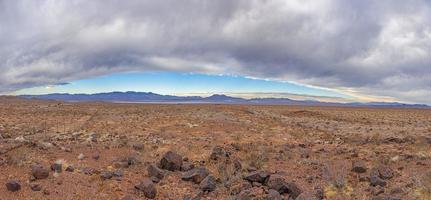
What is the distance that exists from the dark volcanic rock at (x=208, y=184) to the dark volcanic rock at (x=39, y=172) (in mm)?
4646

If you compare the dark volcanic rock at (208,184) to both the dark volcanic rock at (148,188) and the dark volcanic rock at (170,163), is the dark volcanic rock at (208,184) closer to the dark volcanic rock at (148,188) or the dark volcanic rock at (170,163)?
the dark volcanic rock at (148,188)

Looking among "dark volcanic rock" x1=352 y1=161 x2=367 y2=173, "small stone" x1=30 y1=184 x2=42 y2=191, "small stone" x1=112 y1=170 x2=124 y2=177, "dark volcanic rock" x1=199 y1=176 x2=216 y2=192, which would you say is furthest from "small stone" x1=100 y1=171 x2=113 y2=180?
"dark volcanic rock" x1=352 y1=161 x2=367 y2=173

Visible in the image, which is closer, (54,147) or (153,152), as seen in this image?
(54,147)

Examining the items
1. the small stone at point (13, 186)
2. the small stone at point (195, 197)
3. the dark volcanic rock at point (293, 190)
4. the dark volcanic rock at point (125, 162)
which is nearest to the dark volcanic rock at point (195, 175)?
the small stone at point (195, 197)

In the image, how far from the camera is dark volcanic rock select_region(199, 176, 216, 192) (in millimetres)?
15289

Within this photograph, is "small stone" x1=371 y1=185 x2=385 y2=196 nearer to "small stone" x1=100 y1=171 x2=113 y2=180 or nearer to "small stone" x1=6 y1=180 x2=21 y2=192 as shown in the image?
"small stone" x1=100 y1=171 x2=113 y2=180

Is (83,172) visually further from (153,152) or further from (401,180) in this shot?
(401,180)

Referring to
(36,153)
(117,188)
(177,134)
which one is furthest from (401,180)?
(177,134)

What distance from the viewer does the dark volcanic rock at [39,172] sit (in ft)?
47.2

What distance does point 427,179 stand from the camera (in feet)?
52.0

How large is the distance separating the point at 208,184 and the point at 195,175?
93 centimetres

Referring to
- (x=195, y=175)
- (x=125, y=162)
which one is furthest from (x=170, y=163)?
(x=125, y=162)

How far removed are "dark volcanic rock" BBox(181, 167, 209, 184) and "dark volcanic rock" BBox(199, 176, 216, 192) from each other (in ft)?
1.91

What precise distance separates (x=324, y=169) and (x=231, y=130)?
14651 mm
